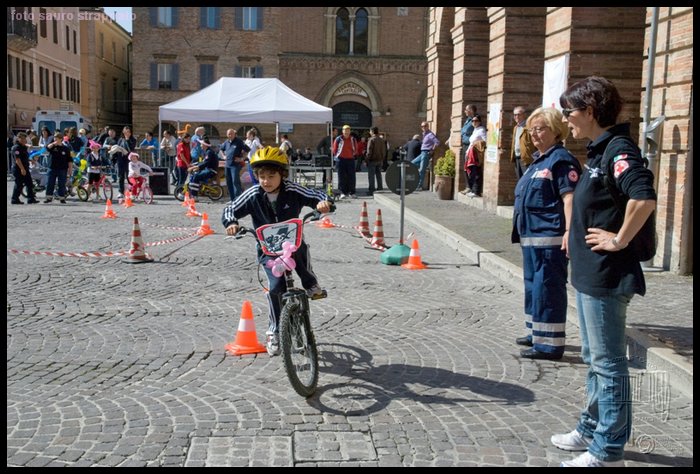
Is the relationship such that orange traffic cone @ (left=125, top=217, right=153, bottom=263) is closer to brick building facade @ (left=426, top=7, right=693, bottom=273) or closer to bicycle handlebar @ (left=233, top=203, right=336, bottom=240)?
bicycle handlebar @ (left=233, top=203, right=336, bottom=240)

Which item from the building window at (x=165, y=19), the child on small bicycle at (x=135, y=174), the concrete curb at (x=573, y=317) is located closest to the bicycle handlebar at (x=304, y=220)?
the concrete curb at (x=573, y=317)

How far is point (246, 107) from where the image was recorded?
70.9 ft

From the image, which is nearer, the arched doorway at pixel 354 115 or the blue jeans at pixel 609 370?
the blue jeans at pixel 609 370

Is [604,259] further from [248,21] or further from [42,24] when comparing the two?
[248,21]

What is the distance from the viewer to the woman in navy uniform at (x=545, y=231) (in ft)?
18.2

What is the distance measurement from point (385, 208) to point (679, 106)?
1065cm

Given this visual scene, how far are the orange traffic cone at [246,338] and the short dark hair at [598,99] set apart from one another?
3124 mm

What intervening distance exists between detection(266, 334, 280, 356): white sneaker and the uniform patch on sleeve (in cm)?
311

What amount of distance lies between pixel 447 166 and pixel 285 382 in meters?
14.8

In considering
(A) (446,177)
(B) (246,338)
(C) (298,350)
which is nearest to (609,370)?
(C) (298,350)

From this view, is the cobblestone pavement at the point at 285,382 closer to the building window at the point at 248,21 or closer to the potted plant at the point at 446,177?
the potted plant at the point at 446,177

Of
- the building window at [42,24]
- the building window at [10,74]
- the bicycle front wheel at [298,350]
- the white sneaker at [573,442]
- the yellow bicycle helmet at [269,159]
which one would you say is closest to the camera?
the white sneaker at [573,442]

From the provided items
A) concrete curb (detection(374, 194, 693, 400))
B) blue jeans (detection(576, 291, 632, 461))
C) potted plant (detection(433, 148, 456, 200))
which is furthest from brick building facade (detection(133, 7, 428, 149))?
blue jeans (detection(576, 291, 632, 461))

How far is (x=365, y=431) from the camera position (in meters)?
4.23
